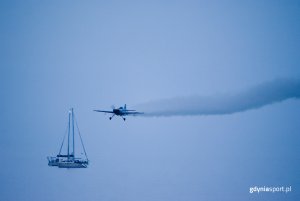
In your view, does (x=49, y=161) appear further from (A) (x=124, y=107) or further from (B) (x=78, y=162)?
(A) (x=124, y=107)

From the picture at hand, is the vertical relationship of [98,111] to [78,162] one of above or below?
above

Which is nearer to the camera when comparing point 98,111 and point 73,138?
point 98,111

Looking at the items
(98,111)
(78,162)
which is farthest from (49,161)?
(98,111)

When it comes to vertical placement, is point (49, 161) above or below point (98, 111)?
below

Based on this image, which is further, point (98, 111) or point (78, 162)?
point (78, 162)

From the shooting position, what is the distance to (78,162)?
5025 inches

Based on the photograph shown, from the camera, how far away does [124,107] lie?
119625 mm

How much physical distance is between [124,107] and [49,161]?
23067 millimetres

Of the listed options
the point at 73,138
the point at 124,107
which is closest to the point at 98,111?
the point at 124,107

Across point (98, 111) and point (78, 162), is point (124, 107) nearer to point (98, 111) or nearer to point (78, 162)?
point (98, 111)

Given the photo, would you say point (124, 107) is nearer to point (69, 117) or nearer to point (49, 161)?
point (69, 117)

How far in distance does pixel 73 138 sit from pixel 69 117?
7114mm

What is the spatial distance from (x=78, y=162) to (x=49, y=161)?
22.2ft

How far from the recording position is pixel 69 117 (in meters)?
124
